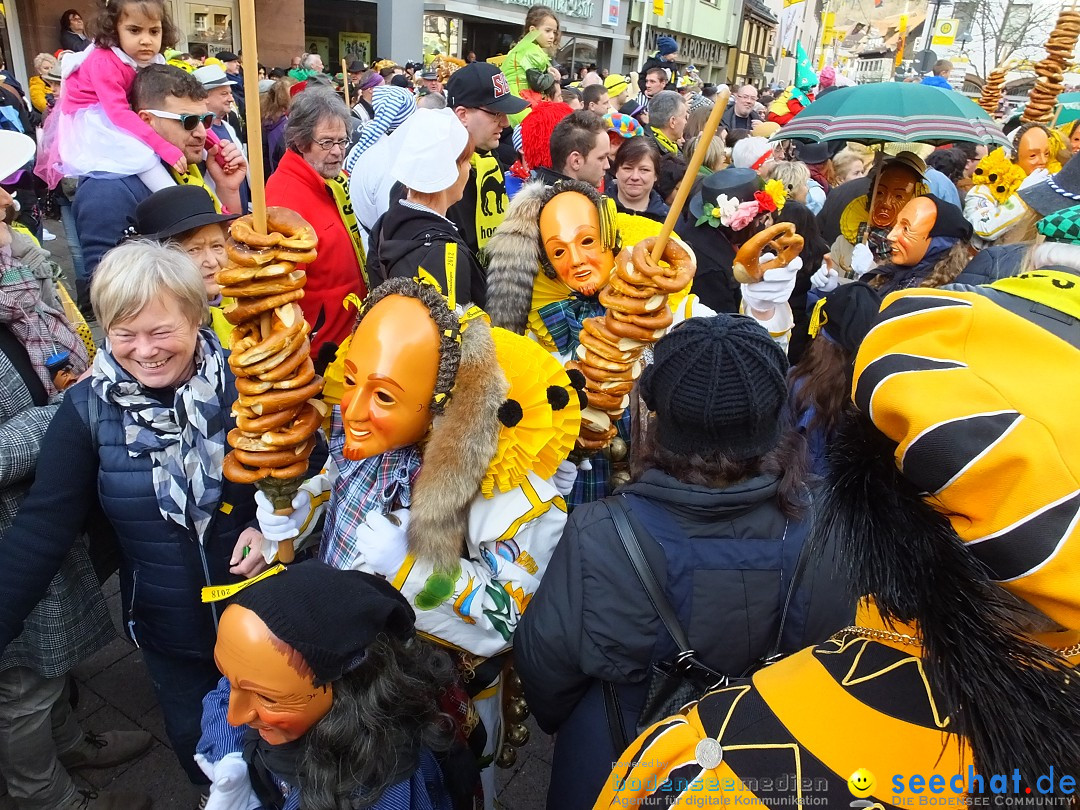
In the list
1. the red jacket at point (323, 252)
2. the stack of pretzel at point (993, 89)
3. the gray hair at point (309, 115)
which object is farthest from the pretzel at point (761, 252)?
the stack of pretzel at point (993, 89)

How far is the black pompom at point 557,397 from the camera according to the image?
1848mm

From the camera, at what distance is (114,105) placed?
11.6 ft

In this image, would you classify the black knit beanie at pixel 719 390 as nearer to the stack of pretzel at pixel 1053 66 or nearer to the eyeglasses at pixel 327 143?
the eyeglasses at pixel 327 143

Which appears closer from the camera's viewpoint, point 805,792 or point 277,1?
point 805,792

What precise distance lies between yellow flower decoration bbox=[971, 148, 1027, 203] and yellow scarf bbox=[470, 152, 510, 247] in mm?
3808

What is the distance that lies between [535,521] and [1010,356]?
129 centimetres

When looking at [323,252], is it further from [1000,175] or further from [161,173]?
[1000,175]

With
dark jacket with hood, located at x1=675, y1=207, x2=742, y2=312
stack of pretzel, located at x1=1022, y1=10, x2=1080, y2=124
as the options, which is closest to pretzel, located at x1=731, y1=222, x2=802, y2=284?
dark jacket with hood, located at x1=675, y1=207, x2=742, y2=312

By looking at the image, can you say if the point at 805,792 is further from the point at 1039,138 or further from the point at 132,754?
the point at 1039,138

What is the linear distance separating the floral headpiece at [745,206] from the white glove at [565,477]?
2211 millimetres

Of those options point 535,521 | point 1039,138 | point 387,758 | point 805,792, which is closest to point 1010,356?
point 805,792

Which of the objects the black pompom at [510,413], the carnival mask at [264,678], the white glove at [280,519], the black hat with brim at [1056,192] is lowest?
the carnival mask at [264,678]

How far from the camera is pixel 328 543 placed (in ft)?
6.33

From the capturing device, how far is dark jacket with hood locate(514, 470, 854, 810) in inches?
57.6
